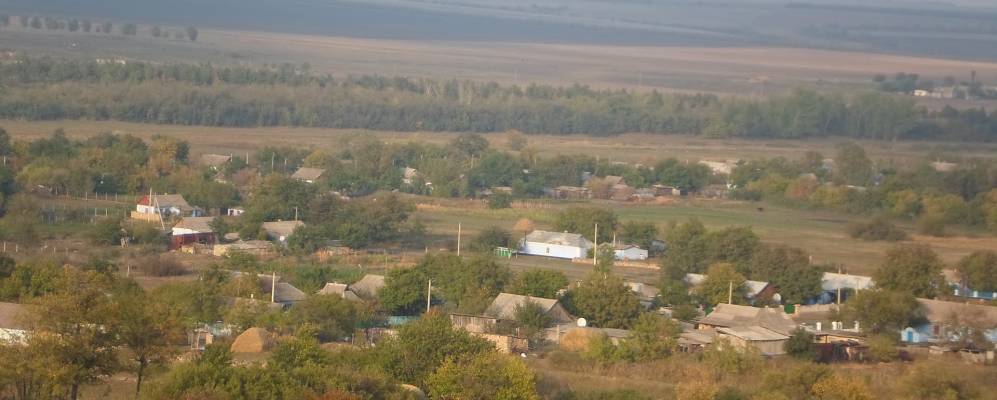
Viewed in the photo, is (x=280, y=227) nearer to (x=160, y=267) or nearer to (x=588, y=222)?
(x=160, y=267)

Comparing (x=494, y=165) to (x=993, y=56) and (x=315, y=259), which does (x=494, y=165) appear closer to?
(x=315, y=259)

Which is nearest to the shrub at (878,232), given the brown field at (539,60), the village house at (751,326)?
the village house at (751,326)

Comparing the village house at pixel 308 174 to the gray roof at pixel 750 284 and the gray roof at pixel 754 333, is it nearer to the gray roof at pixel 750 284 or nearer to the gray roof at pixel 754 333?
the gray roof at pixel 750 284

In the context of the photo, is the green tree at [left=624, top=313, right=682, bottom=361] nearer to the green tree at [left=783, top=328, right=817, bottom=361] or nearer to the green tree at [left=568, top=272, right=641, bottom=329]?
the green tree at [left=568, top=272, right=641, bottom=329]

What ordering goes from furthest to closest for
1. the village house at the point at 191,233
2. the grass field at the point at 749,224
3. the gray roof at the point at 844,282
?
the grass field at the point at 749,224 < the village house at the point at 191,233 < the gray roof at the point at 844,282

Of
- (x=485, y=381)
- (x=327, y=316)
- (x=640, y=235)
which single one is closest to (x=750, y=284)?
(x=640, y=235)

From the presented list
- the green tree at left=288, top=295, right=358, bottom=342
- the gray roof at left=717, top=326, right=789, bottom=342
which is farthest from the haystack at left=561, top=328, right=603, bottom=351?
the green tree at left=288, top=295, right=358, bottom=342
